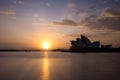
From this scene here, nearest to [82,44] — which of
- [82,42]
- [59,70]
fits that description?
[82,42]

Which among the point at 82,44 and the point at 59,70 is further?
the point at 82,44

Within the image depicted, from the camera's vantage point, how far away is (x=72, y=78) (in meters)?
21.4

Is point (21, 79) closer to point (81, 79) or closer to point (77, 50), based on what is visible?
point (81, 79)

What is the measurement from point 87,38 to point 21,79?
105 metres

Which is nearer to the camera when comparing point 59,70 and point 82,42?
point 59,70

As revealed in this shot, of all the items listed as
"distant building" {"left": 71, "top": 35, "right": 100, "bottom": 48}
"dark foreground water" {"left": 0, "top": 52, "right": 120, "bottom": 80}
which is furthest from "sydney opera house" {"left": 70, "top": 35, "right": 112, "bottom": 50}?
"dark foreground water" {"left": 0, "top": 52, "right": 120, "bottom": 80}

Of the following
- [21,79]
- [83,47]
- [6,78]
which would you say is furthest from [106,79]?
[83,47]

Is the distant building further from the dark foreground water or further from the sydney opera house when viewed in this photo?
the dark foreground water

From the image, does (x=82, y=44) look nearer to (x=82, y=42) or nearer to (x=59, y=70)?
(x=82, y=42)

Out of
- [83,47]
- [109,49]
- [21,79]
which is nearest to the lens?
[21,79]

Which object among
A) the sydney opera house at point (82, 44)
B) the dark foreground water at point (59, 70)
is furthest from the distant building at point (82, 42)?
the dark foreground water at point (59, 70)

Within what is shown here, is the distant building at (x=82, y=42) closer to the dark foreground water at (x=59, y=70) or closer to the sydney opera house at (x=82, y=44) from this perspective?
the sydney opera house at (x=82, y=44)

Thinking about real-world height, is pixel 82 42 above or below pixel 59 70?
above

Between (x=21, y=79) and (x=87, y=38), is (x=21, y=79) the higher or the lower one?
the lower one
